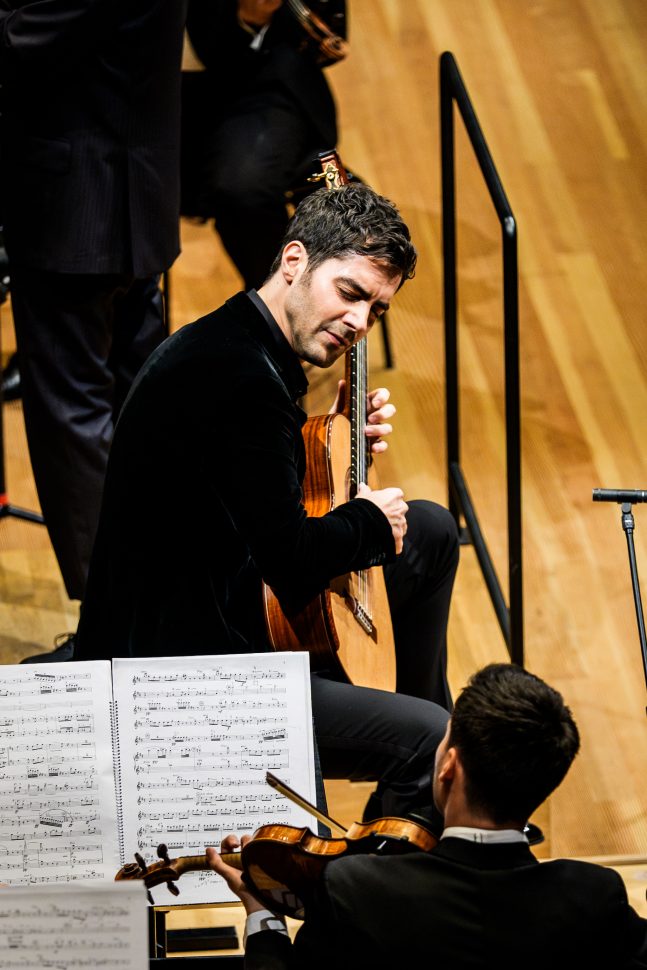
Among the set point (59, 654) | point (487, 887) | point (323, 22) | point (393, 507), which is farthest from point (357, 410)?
point (323, 22)

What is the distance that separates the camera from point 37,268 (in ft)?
9.73

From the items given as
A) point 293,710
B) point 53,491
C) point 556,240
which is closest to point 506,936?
point 293,710

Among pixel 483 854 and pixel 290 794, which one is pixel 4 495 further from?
pixel 483 854

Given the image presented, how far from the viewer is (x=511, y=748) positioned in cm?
165

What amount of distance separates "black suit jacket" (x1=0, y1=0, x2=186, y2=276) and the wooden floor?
0.95 m

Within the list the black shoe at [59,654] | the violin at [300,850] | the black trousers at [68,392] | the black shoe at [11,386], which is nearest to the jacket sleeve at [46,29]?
the black trousers at [68,392]

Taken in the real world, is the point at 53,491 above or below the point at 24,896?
below

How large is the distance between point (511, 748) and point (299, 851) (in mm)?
305

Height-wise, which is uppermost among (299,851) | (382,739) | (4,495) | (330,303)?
(330,303)

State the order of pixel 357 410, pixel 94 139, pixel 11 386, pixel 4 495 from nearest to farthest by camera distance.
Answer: pixel 357 410
pixel 94 139
pixel 4 495
pixel 11 386

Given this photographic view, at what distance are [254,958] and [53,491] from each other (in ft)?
5.10

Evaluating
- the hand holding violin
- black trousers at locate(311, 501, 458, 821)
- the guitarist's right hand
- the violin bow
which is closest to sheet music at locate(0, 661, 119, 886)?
the hand holding violin

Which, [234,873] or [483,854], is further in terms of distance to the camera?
[234,873]

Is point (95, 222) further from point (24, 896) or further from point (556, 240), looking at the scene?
point (556, 240)
